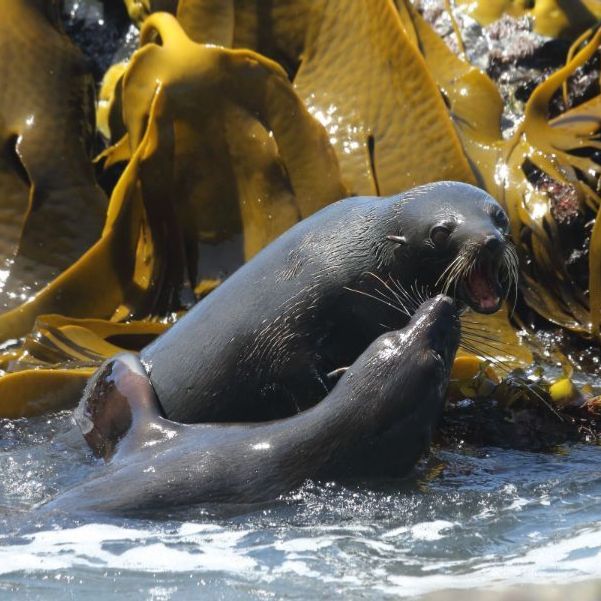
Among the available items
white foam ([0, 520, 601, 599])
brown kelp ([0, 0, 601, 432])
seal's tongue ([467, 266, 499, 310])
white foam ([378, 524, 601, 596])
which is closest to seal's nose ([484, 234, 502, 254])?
seal's tongue ([467, 266, 499, 310])

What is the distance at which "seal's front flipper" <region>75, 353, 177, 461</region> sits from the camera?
5.10 meters

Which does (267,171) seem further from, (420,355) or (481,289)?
(420,355)

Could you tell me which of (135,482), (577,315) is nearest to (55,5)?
(577,315)

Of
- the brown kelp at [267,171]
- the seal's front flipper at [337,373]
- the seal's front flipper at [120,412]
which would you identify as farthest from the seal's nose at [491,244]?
the brown kelp at [267,171]

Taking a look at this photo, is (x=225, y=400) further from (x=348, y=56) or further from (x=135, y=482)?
(x=348, y=56)

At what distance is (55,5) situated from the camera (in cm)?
779

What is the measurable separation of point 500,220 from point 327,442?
3.77 ft

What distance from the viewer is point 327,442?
4.64 meters

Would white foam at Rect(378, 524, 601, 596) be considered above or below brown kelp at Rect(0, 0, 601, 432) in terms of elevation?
below

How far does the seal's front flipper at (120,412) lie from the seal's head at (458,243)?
1076 millimetres

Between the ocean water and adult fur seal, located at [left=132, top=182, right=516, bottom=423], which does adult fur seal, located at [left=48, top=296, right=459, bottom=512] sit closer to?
the ocean water

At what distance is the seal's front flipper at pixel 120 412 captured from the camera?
16.7 ft

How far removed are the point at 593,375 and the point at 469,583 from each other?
9.46ft

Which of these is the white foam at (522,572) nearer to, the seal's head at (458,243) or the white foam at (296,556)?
the white foam at (296,556)
